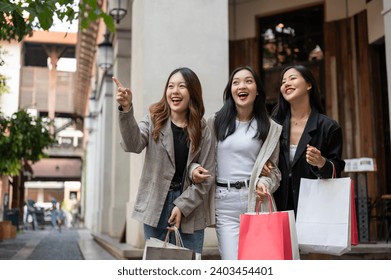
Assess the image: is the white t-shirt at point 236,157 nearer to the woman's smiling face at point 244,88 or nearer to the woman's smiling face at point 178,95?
the woman's smiling face at point 244,88

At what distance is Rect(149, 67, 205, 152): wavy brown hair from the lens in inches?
115

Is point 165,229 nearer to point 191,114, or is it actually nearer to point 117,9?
point 191,114

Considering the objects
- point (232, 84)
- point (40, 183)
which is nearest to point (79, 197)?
point (40, 183)

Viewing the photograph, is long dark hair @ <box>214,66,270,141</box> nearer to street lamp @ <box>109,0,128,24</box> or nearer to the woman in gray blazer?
the woman in gray blazer

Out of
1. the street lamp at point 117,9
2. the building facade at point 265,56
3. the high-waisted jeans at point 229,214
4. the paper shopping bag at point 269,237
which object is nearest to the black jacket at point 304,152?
the high-waisted jeans at point 229,214

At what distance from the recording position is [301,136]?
3.09 metres

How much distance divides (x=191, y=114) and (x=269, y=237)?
2.62 ft

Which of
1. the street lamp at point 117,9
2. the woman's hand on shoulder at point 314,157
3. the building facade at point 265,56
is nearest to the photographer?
the woman's hand on shoulder at point 314,157

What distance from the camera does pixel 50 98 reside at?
36.2m

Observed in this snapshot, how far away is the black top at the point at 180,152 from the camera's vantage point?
2.94m

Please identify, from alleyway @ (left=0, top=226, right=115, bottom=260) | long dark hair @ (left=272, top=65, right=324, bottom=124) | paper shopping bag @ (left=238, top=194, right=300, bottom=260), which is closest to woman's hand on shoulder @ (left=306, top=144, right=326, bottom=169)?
paper shopping bag @ (left=238, top=194, right=300, bottom=260)

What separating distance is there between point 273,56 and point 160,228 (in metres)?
9.44

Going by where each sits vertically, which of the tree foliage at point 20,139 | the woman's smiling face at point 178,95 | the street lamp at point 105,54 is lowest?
the woman's smiling face at point 178,95

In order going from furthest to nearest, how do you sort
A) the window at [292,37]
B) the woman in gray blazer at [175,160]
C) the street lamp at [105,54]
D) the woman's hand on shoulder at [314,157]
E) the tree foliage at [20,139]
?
the street lamp at [105,54] < the window at [292,37] < the tree foliage at [20,139] < the woman in gray blazer at [175,160] < the woman's hand on shoulder at [314,157]
